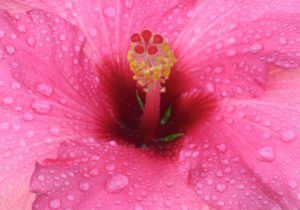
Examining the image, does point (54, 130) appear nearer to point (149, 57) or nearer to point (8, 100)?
point (8, 100)

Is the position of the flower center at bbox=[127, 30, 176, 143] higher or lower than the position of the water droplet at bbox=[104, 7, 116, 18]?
lower

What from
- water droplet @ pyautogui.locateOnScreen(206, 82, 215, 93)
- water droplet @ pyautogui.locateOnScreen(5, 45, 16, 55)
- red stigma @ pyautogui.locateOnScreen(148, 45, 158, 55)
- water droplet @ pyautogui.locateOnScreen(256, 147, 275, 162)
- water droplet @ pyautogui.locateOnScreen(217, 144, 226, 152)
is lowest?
water droplet @ pyautogui.locateOnScreen(256, 147, 275, 162)

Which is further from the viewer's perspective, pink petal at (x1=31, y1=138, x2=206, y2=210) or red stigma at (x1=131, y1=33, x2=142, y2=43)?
red stigma at (x1=131, y1=33, x2=142, y2=43)

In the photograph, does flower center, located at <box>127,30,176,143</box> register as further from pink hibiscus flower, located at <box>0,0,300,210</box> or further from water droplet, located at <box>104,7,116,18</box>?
water droplet, located at <box>104,7,116,18</box>

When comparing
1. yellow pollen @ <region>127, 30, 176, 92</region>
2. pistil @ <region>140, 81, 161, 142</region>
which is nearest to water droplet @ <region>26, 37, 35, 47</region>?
yellow pollen @ <region>127, 30, 176, 92</region>

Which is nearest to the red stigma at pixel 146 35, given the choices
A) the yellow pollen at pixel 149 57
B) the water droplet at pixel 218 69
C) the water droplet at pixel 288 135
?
the yellow pollen at pixel 149 57

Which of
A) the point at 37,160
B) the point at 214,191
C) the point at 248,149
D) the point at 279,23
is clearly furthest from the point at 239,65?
the point at 37,160
